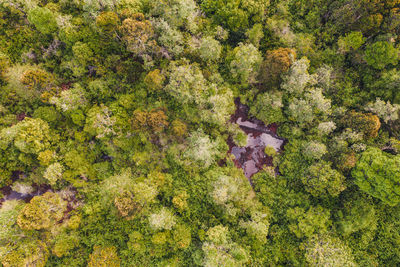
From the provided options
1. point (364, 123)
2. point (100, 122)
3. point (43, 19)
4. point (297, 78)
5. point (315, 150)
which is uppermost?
point (297, 78)

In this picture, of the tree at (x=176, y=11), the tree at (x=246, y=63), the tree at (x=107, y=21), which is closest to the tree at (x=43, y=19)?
the tree at (x=107, y=21)

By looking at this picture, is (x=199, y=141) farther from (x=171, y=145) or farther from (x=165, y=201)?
(x=165, y=201)

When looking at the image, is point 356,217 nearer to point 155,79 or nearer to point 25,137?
point 155,79

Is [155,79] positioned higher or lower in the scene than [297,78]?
lower

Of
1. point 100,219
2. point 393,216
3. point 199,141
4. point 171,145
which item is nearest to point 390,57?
point 393,216

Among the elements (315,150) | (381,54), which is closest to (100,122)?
(315,150)

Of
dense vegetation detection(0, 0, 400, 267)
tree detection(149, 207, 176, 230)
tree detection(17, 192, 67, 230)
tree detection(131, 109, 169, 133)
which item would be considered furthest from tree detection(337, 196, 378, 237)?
tree detection(17, 192, 67, 230)

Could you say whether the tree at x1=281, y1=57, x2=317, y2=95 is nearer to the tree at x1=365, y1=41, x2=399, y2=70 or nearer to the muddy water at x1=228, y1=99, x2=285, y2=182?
the muddy water at x1=228, y1=99, x2=285, y2=182
